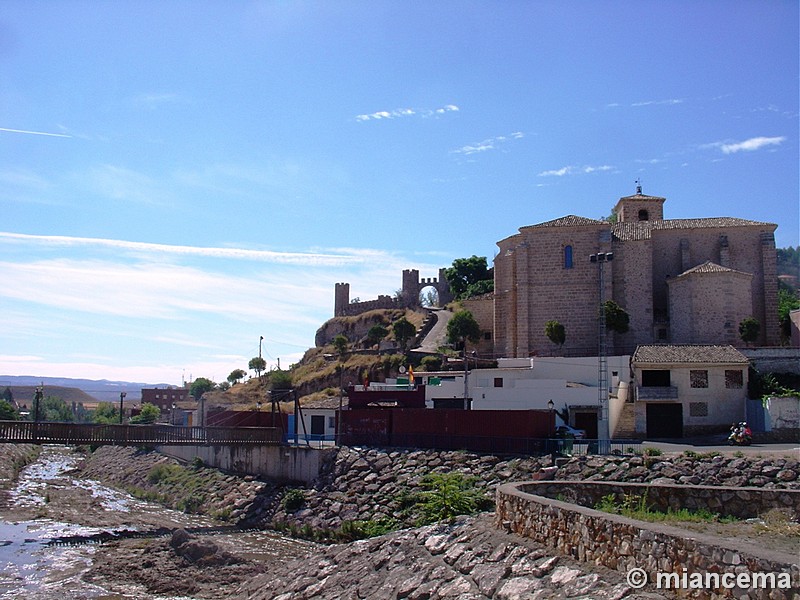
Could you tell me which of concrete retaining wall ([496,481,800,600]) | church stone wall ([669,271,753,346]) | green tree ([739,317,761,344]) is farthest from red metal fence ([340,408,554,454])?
green tree ([739,317,761,344])

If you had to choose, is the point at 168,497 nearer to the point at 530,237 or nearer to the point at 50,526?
the point at 50,526

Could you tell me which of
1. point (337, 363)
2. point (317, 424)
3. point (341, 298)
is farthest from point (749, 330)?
point (341, 298)

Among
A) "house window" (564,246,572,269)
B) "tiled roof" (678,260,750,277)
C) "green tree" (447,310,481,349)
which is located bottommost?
"green tree" (447,310,481,349)

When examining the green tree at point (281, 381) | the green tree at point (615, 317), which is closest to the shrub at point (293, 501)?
the green tree at point (615, 317)

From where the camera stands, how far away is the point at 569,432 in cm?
3603

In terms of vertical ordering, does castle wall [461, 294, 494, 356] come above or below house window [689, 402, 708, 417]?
Answer: above

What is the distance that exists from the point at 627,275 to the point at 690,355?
16421 mm

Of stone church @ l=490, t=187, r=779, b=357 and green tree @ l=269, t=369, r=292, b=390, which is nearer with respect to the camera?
stone church @ l=490, t=187, r=779, b=357

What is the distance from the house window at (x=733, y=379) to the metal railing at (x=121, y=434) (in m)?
22.4

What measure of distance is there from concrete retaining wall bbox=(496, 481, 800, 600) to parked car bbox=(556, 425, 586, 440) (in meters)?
20.3

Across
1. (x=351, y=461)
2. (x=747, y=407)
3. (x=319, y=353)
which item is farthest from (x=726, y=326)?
(x=319, y=353)

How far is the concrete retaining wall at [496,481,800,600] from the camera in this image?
329 inches

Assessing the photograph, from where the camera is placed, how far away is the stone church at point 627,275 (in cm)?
5462

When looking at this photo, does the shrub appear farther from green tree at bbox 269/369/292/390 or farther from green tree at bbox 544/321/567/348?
green tree at bbox 269/369/292/390
